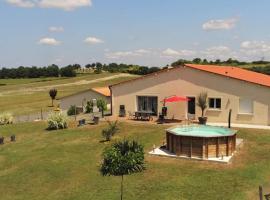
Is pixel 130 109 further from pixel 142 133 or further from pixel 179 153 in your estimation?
pixel 179 153

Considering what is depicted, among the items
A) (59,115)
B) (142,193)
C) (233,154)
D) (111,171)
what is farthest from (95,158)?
(59,115)

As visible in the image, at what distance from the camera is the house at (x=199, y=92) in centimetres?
3206

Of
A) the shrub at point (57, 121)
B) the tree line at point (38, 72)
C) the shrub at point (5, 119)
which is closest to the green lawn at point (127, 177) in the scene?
the shrub at point (57, 121)

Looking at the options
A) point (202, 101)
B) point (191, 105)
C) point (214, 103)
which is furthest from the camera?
point (191, 105)

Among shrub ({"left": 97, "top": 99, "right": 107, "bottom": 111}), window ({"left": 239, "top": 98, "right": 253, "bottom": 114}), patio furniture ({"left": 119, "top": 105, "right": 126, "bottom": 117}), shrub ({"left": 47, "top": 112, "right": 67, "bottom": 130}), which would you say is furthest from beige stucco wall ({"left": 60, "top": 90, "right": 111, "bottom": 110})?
window ({"left": 239, "top": 98, "right": 253, "bottom": 114})

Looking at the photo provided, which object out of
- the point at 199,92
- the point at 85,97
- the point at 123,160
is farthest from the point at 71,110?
the point at 123,160

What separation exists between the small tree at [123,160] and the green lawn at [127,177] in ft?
1.81

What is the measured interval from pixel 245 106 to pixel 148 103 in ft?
32.3

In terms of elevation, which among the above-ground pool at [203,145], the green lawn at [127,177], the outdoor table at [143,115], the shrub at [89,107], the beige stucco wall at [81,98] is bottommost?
the green lawn at [127,177]

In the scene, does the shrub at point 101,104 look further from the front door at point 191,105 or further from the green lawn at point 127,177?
the green lawn at point 127,177

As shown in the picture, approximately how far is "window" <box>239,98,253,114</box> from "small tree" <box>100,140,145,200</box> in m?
13.1

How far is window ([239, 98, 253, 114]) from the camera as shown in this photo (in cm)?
3244

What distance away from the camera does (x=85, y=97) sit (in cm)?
5225

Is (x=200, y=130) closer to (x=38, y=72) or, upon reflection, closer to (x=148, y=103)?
(x=148, y=103)
